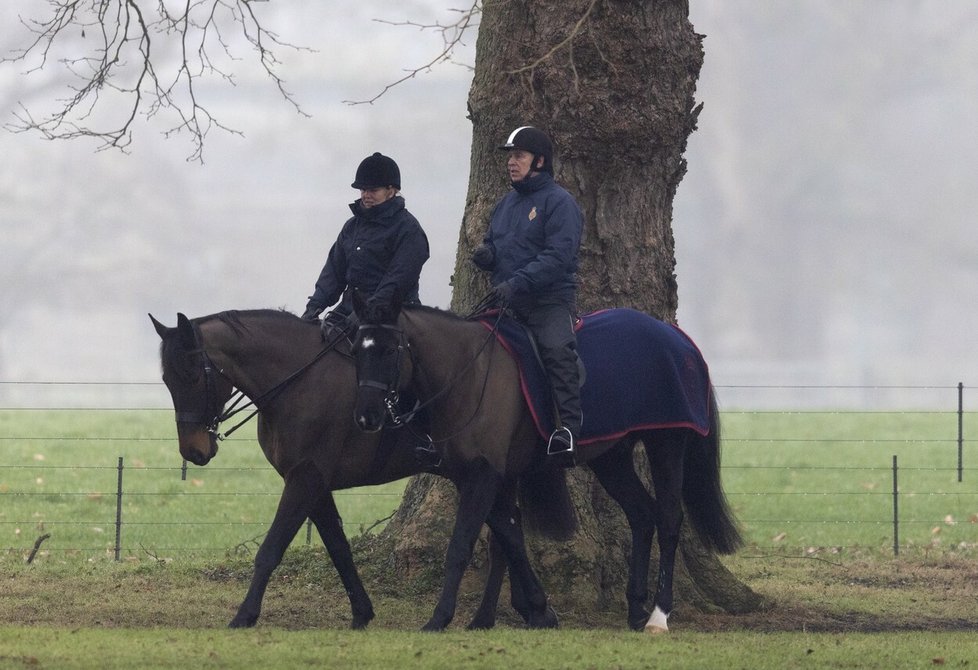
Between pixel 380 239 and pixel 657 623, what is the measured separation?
301 centimetres

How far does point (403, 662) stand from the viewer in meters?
7.66

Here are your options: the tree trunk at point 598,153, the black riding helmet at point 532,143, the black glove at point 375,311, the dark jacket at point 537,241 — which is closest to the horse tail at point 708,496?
the tree trunk at point 598,153

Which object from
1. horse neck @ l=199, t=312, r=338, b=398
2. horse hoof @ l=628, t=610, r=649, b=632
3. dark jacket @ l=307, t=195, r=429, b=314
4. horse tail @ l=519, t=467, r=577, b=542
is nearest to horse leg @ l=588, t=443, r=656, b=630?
horse hoof @ l=628, t=610, r=649, b=632

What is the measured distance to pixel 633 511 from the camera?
9.82 metres

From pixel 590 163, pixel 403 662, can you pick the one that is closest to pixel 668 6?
pixel 590 163

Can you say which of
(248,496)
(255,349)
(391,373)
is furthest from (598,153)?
(248,496)

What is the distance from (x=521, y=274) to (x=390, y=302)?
0.83 meters

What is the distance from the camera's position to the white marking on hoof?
9.41 m

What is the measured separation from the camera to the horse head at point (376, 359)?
27.4 feet

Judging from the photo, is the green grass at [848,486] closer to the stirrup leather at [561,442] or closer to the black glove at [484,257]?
the stirrup leather at [561,442]

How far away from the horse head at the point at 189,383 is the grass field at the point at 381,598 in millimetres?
1113

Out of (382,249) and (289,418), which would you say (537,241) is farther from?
(289,418)

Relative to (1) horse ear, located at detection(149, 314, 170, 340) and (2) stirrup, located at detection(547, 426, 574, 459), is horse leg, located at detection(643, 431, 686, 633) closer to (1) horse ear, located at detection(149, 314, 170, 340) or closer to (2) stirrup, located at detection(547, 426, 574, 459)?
(2) stirrup, located at detection(547, 426, 574, 459)

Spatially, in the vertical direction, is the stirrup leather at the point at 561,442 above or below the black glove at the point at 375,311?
below
